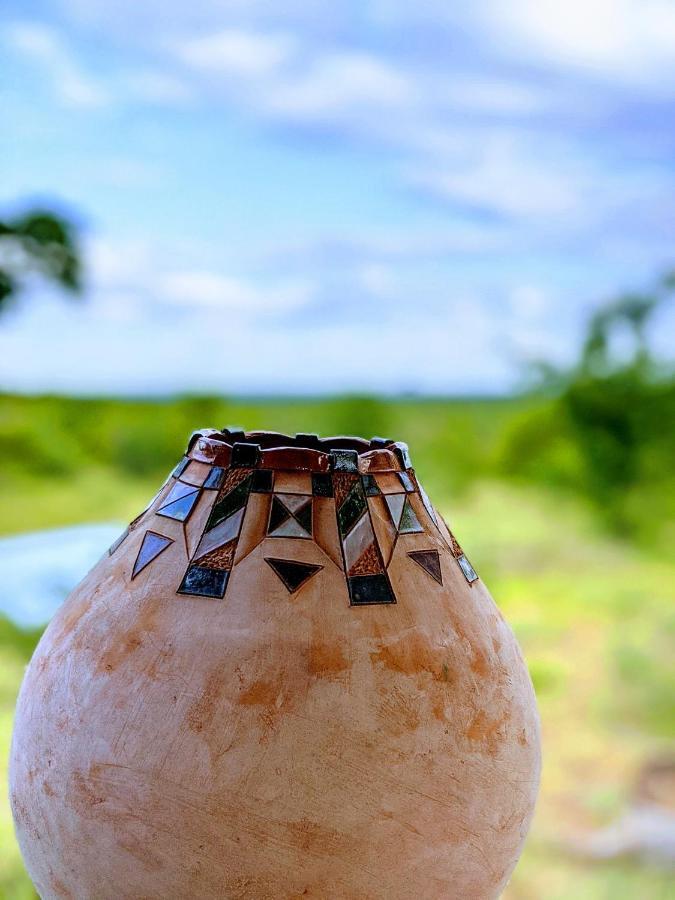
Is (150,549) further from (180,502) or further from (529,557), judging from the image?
(529,557)

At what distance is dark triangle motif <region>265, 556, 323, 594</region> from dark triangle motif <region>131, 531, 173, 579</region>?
0.14 meters

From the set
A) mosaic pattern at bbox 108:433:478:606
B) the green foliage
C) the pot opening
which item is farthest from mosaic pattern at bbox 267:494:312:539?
the green foliage

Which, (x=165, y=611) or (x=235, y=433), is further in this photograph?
(x=235, y=433)

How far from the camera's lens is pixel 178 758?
1.03 m

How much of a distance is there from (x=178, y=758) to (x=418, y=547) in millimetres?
376

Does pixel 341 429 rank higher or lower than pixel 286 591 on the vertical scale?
higher

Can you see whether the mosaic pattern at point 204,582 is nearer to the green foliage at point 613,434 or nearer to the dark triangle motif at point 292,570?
the dark triangle motif at point 292,570

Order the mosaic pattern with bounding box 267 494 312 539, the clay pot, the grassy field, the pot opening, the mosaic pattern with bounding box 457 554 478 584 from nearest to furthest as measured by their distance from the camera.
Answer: the clay pot, the mosaic pattern with bounding box 267 494 312 539, the mosaic pattern with bounding box 457 554 478 584, the pot opening, the grassy field

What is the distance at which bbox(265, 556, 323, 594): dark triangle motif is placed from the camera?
3.61 ft

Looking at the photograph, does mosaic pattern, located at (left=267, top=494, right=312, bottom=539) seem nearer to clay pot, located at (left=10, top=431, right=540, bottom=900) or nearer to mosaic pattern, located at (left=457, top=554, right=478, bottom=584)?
clay pot, located at (left=10, top=431, right=540, bottom=900)

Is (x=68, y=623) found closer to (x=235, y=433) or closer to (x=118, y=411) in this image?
(x=235, y=433)

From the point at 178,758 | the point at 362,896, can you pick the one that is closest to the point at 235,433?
the point at 178,758

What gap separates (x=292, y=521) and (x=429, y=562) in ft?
0.60

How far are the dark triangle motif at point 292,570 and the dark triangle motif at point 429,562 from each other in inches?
5.3
